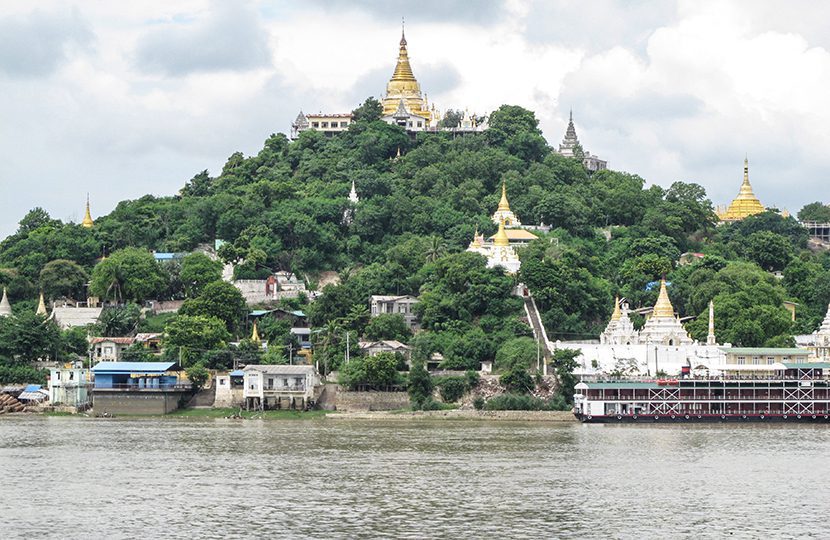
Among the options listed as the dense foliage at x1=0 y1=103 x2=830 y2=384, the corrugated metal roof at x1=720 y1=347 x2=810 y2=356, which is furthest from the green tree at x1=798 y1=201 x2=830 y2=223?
the corrugated metal roof at x1=720 y1=347 x2=810 y2=356

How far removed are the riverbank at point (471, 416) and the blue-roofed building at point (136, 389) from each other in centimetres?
889

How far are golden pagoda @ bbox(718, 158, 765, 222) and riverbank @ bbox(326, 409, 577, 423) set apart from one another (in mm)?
59602

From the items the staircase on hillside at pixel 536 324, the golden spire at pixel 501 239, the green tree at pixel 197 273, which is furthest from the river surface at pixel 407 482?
the golden spire at pixel 501 239

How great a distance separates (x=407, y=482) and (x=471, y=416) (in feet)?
97.8

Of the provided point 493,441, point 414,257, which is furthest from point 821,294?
point 493,441

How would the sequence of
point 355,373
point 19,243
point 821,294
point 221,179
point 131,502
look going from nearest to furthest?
1. point 131,502
2. point 355,373
3. point 821,294
4. point 19,243
5. point 221,179

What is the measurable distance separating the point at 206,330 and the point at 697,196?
53.0 m

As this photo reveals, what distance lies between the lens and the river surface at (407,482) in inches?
1795

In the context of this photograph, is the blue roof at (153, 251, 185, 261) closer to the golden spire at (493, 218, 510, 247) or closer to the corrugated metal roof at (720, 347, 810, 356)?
the golden spire at (493, 218, 510, 247)

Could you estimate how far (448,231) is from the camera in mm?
113375

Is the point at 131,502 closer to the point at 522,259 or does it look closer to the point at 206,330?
the point at 206,330

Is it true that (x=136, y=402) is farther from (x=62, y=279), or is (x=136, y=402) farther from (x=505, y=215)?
(x=505, y=215)

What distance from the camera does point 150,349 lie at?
310 ft

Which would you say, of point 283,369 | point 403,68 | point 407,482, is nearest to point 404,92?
point 403,68
